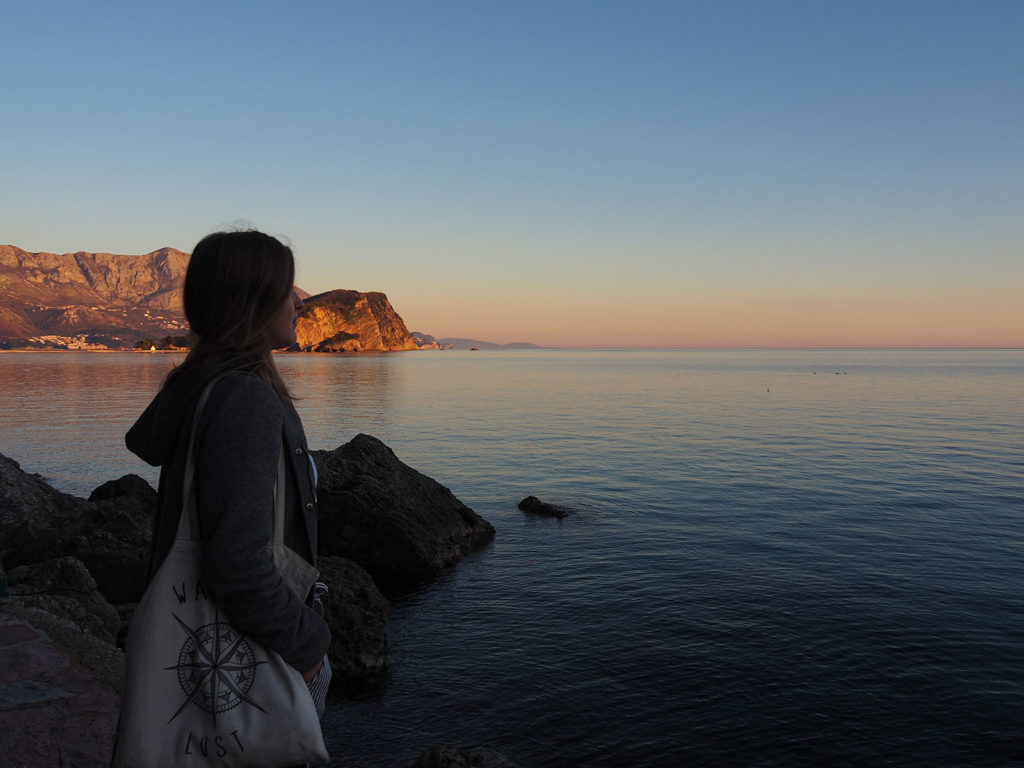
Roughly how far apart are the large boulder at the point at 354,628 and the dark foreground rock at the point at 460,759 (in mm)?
3618

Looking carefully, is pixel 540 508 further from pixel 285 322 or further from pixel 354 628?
pixel 285 322

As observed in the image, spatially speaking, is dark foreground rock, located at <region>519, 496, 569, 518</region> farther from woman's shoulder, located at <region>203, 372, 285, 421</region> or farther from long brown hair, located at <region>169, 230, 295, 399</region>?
woman's shoulder, located at <region>203, 372, 285, 421</region>

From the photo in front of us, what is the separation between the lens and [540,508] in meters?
21.8

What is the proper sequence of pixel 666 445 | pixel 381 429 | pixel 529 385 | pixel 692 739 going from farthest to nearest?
1. pixel 529 385
2. pixel 381 429
3. pixel 666 445
4. pixel 692 739

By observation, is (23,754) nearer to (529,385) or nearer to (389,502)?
(389,502)

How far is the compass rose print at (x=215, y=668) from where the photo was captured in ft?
7.35

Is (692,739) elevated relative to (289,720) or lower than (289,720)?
lower

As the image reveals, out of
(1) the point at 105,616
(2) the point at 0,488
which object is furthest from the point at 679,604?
(2) the point at 0,488

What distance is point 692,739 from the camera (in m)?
9.09

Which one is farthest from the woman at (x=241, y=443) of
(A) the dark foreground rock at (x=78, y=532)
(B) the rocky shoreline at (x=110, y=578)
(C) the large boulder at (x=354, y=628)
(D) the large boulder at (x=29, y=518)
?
(D) the large boulder at (x=29, y=518)

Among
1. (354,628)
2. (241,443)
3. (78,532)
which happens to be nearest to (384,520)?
(354,628)

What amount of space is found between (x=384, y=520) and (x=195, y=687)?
1368cm

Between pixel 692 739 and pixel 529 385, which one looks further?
pixel 529 385

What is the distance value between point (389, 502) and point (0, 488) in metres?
8.34
